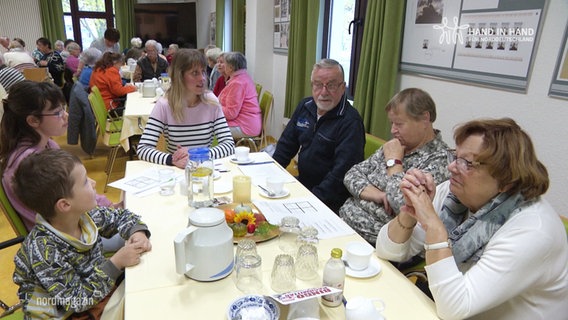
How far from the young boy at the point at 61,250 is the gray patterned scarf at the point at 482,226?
0.96 m

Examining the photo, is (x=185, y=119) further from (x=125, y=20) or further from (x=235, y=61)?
(x=125, y=20)

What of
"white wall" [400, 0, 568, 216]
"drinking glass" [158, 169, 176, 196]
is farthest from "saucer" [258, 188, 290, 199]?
"white wall" [400, 0, 568, 216]

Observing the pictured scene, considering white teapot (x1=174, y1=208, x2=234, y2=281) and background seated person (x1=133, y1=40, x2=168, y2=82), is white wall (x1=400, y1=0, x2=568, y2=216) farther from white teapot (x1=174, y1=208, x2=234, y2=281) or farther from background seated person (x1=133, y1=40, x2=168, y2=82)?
background seated person (x1=133, y1=40, x2=168, y2=82)

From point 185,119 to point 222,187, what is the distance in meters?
0.73

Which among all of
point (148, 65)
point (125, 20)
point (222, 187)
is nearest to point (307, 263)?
point (222, 187)

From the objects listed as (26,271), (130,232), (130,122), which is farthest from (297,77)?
(26,271)

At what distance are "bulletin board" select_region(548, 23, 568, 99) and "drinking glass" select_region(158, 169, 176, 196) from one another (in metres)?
1.80

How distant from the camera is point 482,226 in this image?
1.06 m

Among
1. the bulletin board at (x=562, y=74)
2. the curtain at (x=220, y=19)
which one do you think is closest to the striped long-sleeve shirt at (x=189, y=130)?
the bulletin board at (x=562, y=74)

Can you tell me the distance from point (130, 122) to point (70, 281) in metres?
2.65

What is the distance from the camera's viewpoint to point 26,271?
3.46 feet

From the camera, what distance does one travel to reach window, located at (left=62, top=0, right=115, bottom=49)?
9391mm

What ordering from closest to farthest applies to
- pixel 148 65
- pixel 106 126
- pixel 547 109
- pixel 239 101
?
1. pixel 547 109
2. pixel 239 101
3. pixel 106 126
4. pixel 148 65

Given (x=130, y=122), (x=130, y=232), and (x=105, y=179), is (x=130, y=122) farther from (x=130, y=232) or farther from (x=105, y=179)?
(x=130, y=232)
